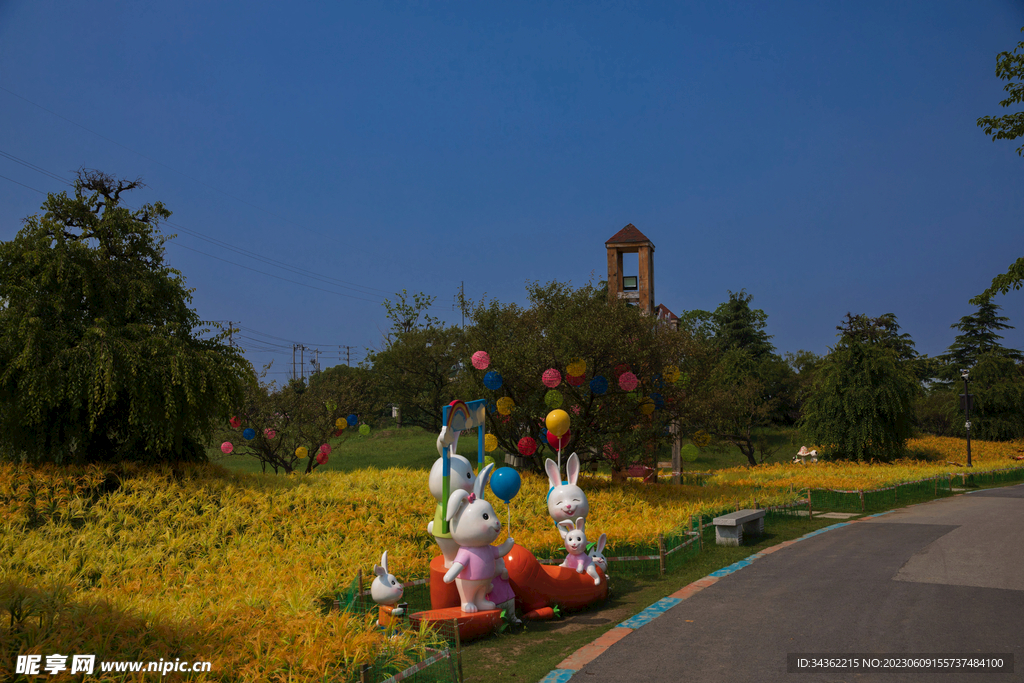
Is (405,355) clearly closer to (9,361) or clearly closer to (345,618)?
(9,361)

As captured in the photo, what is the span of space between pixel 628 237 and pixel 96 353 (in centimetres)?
1600

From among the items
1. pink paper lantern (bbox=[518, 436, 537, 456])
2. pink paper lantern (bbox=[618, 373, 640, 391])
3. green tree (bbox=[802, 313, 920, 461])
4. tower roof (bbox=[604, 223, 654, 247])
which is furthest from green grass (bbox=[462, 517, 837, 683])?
green tree (bbox=[802, 313, 920, 461])

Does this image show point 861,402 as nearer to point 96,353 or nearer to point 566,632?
point 566,632

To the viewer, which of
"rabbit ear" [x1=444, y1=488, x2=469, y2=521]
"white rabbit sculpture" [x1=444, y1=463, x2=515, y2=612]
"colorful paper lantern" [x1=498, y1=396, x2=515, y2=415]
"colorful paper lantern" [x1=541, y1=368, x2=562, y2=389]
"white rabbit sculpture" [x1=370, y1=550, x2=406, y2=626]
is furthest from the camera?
"colorful paper lantern" [x1=498, y1=396, x2=515, y2=415]

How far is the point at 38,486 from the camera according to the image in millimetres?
11055

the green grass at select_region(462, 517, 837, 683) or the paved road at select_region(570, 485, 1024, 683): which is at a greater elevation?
the paved road at select_region(570, 485, 1024, 683)

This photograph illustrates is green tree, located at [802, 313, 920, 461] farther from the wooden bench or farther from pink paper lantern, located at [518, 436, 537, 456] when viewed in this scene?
pink paper lantern, located at [518, 436, 537, 456]

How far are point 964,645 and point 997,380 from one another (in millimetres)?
38696

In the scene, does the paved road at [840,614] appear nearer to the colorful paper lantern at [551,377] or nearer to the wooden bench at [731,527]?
the wooden bench at [731,527]

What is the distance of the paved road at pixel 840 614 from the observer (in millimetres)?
6223

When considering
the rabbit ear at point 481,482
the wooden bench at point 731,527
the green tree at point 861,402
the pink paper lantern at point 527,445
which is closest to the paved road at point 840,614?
the wooden bench at point 731,527

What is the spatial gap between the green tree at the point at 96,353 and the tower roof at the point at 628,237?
42.4ft

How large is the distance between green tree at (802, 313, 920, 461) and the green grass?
18.9 meters

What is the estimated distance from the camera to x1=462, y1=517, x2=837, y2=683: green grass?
6.36 meters
